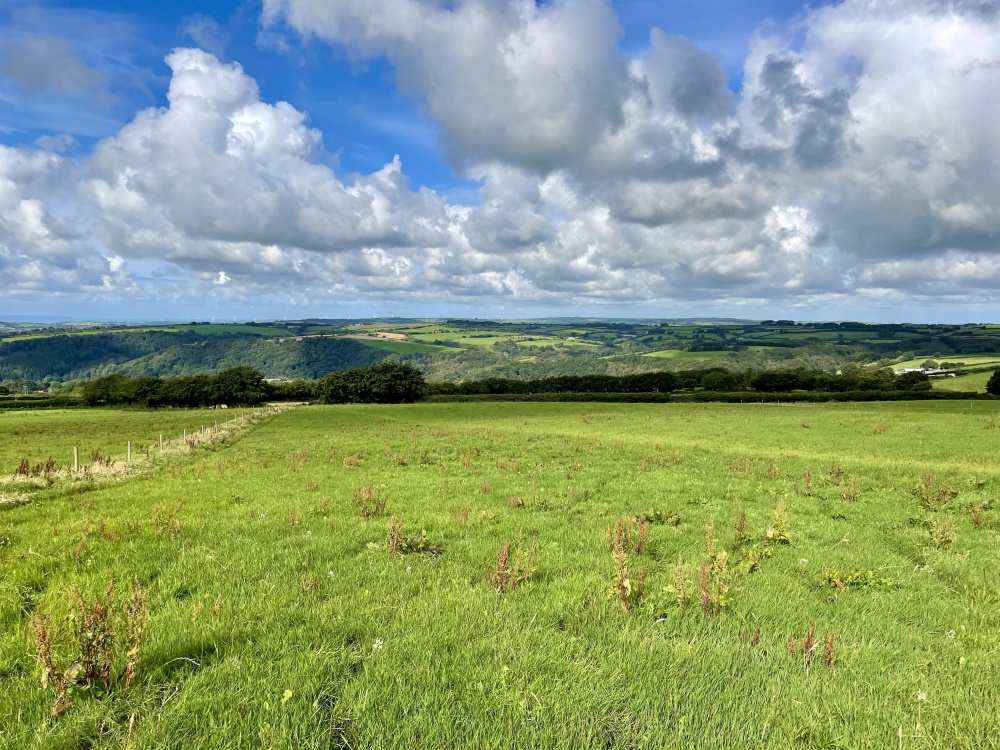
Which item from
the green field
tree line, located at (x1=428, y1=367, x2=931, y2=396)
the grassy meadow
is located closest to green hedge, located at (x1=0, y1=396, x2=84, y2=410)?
the green field

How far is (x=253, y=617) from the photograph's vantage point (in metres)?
6.06

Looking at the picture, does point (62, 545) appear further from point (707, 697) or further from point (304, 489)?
point (707, 697)

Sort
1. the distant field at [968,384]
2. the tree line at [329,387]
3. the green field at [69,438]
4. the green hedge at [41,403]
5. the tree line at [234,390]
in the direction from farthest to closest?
the tree line at [234,390] → the tree line at [329,387] → the distant field at [968,384] → the green hedge at [41,403] → the green field at [69,438]

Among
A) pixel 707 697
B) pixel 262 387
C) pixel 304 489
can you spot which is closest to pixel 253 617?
pixel 707 697

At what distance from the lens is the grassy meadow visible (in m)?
4.26

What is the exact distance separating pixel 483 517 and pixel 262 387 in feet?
401

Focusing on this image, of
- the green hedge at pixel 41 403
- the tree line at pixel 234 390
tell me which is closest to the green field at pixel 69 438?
the green hedge at pixel 41 403

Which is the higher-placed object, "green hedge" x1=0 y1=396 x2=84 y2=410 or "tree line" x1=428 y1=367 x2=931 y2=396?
"tree line" x1=428 y1=367 x2=931 y2=396

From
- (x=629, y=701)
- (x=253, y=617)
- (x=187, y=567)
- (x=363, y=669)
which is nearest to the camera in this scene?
(x=629, y=701)

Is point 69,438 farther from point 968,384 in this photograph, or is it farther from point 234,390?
point 968,384

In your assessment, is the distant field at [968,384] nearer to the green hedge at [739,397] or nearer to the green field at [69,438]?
the green hedge at [739,397]

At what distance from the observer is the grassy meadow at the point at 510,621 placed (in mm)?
4262

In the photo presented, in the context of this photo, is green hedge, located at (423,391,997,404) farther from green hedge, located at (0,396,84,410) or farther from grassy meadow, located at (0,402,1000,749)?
green hedge, located at (0,396,84,410)

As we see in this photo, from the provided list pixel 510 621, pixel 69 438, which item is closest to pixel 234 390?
pixel 69 438
